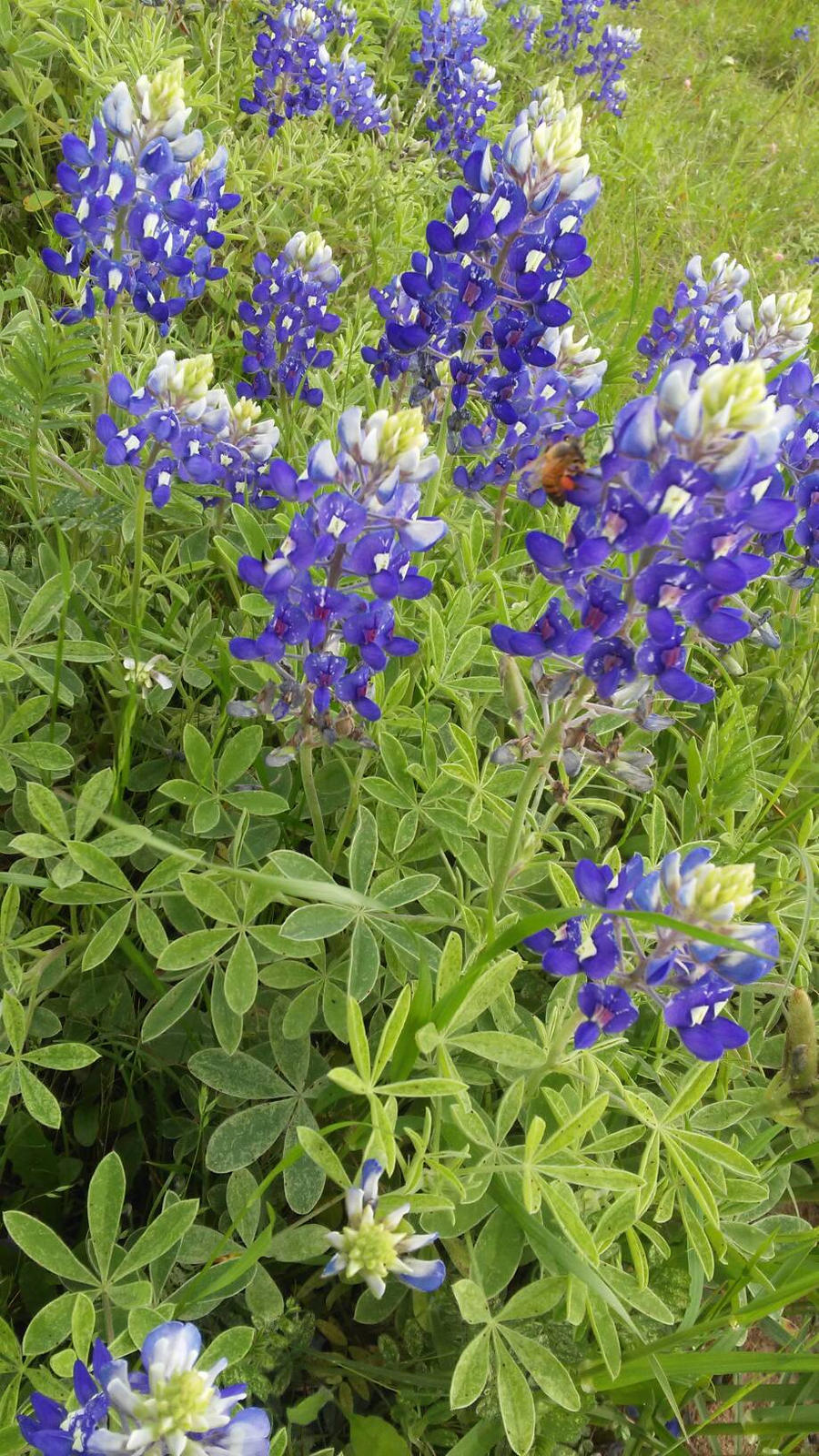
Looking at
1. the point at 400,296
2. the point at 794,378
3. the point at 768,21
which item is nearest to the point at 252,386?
the point at 400,296

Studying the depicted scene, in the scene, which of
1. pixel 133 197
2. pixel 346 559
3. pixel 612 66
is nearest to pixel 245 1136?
pixel 346 559

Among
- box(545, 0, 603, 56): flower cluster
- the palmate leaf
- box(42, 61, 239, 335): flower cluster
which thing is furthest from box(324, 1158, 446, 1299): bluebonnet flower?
box(545, 0, 603, 56): flower cluster

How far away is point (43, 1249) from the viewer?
157 cm

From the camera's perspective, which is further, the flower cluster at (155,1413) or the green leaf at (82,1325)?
the green leaf at (82,1325)

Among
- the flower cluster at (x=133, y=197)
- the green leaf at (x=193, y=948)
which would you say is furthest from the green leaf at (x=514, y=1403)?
the flower cluster at (x=133, y=197)

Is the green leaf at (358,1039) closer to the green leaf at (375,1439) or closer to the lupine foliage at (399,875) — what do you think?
the lupine foliage at (399,875)

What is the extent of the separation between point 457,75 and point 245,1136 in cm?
432

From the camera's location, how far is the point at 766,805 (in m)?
2.54

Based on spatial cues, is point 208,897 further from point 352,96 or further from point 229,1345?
point 352,96

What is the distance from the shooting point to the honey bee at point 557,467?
65.7 inches

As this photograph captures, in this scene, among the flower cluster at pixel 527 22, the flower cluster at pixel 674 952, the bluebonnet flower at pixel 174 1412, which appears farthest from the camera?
the flower cluster at pixel 527 22

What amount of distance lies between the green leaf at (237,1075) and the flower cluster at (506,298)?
122 centimetres

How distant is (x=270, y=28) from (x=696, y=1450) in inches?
180

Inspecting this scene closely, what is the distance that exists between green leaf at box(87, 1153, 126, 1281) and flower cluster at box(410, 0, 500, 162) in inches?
158
